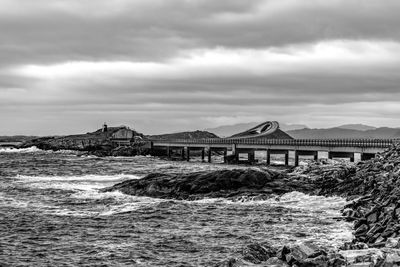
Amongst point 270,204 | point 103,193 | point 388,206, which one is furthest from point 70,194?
point 388,206

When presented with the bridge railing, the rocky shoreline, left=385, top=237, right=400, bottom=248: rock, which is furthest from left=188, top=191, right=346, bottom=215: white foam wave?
the bridge railing

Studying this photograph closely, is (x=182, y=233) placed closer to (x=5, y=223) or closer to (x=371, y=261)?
(x=5, y=223)

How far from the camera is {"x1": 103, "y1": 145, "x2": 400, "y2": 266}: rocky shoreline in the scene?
23.7m

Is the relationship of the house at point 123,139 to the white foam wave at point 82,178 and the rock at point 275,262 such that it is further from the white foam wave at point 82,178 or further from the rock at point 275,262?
the rock at point 275,262

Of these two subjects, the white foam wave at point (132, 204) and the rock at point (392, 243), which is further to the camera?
the white foam wave at point (132, 204)

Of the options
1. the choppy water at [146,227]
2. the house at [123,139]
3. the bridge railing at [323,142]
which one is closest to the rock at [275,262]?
the choppy water at [146,227]

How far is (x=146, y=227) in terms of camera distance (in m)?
37.3

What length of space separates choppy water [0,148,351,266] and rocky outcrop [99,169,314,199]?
2191 millimetres

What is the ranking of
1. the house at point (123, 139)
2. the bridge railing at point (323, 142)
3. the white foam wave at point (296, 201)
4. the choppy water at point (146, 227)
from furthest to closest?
the house at point (123, 139) < the bridge railing at point (323, 142) < the white foam wave at point (296, 201) < the choppy water at point (146, 227)

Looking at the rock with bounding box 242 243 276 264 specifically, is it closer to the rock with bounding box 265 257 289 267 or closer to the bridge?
the rock with bounding box 265 257 289 267

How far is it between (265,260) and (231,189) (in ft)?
91.3

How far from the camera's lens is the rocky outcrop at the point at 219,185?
174ft

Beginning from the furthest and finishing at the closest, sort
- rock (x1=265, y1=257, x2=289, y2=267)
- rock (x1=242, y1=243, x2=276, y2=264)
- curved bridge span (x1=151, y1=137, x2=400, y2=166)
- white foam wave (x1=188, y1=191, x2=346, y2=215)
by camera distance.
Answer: curved bridge span (x1=151, y1=137, x2=400, y2=166) → white foam wave (x1=188, y1=191, x2=346, y2=215) → rock (x1=242, y1=243, x2=276, y2=264) → rock (x1=265, y1=257, x2=289, y2=267)

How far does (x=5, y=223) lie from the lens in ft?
129
